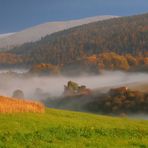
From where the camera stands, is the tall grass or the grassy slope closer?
the grassy slope

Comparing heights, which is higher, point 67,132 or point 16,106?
point 16,106

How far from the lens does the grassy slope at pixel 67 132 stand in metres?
22.5

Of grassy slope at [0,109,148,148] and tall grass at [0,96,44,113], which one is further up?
tall grass at [0,96,44,113]

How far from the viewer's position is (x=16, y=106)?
33.2 m

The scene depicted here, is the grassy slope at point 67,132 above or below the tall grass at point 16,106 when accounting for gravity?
below

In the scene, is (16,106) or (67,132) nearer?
(67,132)

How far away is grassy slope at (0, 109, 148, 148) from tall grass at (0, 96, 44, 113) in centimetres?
97

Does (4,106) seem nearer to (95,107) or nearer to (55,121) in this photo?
(55,121)

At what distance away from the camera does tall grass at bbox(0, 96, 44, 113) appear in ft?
106

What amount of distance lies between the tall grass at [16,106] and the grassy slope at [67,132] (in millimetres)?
971

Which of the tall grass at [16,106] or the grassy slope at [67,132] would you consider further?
the tall grass at [16,106]

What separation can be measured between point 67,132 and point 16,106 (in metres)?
8.01

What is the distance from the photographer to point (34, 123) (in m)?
29.0

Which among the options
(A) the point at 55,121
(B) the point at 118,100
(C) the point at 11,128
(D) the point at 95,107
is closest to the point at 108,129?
(A) the point at 55,121
